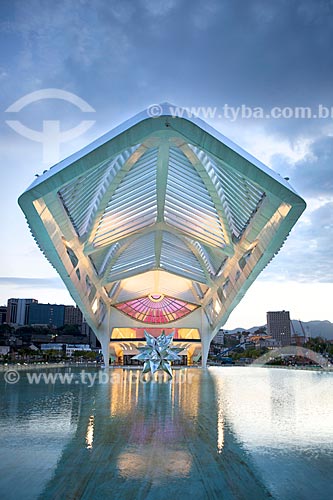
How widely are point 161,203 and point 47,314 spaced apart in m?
136

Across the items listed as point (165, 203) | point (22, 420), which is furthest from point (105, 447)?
point (165, 203)

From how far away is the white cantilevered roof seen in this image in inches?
477

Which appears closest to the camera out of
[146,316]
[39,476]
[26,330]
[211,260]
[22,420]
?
[39,476]

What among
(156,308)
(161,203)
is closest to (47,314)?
(156,308)

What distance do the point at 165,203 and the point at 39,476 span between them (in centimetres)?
1933

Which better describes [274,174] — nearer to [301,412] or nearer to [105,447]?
[301,412]

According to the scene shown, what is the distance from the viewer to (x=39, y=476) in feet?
14.0

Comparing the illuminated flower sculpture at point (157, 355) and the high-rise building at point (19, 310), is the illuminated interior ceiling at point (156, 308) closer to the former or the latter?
the illuminated flower sculpture at point (157, 355)

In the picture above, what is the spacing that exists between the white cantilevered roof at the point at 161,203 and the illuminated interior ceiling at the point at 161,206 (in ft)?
0.13

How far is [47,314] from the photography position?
494 feet

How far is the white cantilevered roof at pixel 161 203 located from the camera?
477 inches

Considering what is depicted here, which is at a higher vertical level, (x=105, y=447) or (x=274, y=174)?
(x=274, y=174)

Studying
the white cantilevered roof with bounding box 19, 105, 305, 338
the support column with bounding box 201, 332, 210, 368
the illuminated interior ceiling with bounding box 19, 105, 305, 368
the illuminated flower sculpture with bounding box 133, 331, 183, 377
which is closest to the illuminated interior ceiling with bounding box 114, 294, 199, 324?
the support column with bounding box 201, 332, 210, 368

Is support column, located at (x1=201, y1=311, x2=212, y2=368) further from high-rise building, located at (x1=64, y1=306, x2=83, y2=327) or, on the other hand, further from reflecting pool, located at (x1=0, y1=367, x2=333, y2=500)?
high-rise building, located at (x1=64, y1=306, x2=83, y2=327)
